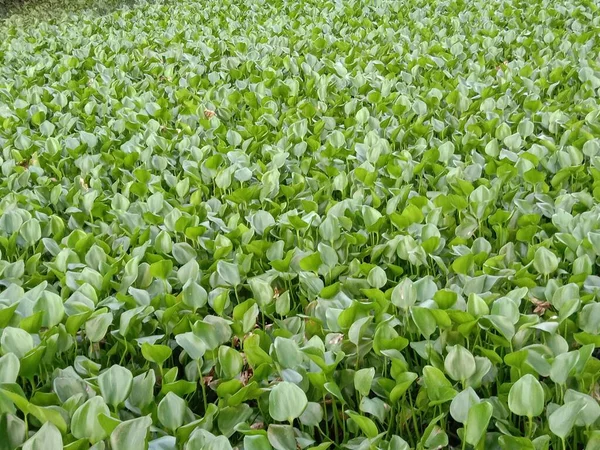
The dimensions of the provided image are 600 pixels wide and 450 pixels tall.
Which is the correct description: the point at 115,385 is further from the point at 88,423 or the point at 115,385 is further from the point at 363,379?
the point at 363,379

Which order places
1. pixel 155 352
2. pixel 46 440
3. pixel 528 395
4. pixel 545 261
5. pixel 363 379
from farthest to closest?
pixel 545 261 → pixel 155 352 → pixel 363 379 → pixel 528 395 → pixel 46 440

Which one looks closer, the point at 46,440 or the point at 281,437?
the point at 46,440

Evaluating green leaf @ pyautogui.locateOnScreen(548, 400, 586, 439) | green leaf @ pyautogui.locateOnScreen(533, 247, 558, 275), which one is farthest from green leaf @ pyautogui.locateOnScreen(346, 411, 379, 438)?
green leaf @ pyautogui.locateOnScreen(533, 247, 558, 275)

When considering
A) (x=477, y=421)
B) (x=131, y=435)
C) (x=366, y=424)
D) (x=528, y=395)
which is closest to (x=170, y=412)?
(x=131, y=435)

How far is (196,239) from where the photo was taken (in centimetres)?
230

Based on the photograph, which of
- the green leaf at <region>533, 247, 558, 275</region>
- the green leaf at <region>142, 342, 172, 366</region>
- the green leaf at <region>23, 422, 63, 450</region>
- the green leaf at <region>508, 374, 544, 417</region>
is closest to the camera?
the green leaf at <region>23, 422, 63, 450</region>

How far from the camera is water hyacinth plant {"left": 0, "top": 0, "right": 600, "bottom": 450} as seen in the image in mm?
1524

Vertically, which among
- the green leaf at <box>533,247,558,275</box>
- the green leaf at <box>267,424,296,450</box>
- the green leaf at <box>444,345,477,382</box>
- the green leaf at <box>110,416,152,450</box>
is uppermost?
the green leaf at <box>533,247,558,275</box>

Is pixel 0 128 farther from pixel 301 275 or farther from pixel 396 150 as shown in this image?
pixel 301 275

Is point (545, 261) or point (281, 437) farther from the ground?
point (545, 261)

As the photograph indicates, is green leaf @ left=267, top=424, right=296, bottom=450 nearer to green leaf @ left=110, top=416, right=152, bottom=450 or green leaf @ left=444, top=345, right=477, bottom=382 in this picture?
green leaf @ left=110, top=416, right=152, bottom=450

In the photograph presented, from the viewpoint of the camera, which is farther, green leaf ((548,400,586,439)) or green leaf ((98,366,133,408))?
A: green leaf ((98,366,133,408))

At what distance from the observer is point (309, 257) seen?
2.01m

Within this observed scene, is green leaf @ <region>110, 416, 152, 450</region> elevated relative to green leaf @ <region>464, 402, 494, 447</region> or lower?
lower
